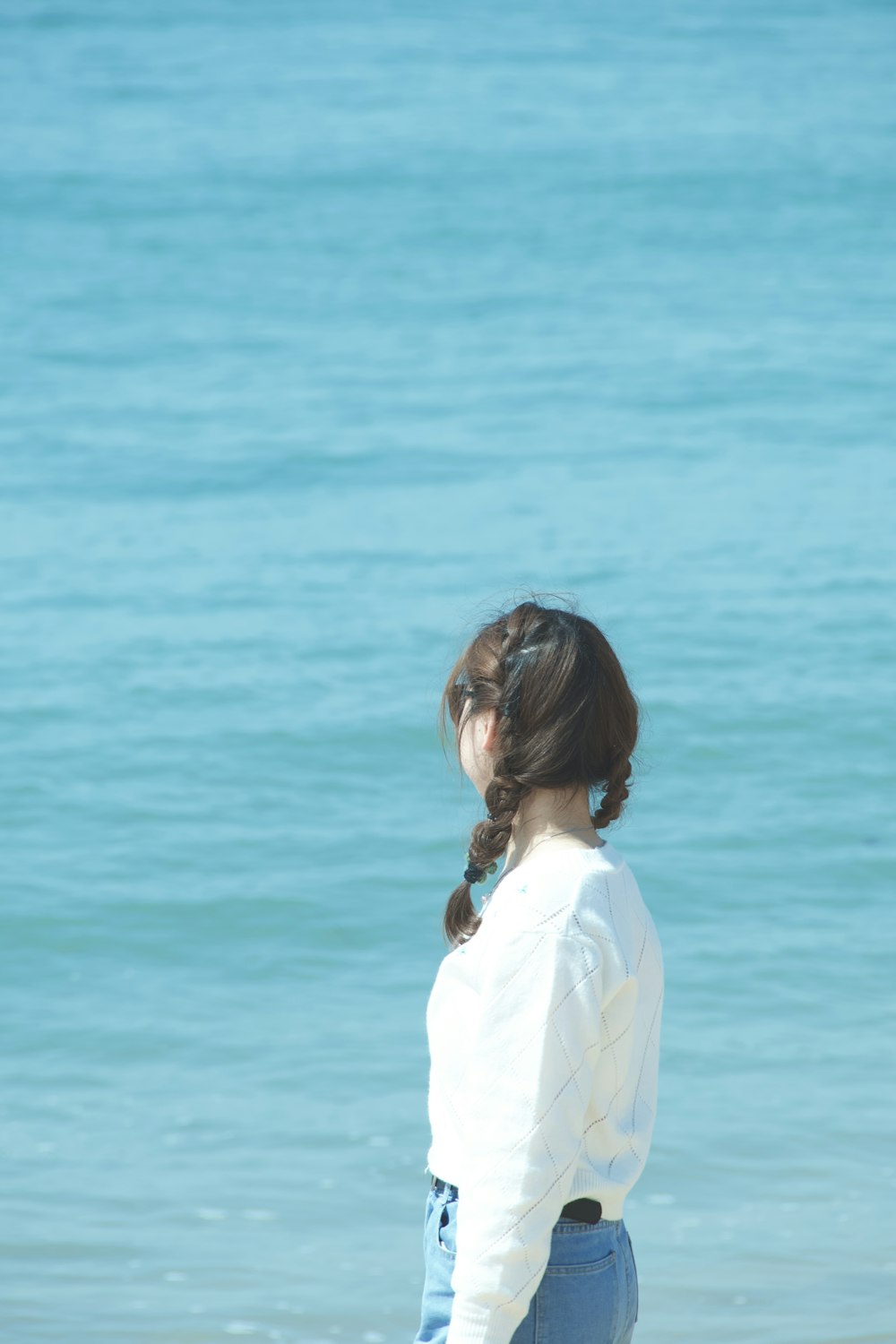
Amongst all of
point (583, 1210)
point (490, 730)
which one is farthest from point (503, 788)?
point (583, 1210)

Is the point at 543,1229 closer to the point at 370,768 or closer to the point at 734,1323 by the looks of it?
the point at 734,1323

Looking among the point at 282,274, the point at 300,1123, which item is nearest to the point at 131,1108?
the point at 300,1123

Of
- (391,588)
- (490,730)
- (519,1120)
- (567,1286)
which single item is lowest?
(567,1286)

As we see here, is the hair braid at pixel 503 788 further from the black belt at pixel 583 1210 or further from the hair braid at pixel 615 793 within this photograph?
the black belt at pixel 583 1210

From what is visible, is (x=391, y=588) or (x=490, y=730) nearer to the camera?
(x=490, y=730)

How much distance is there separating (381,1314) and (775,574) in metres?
9.65

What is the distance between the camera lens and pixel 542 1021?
1755mm

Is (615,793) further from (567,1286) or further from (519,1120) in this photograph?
(567,1286)

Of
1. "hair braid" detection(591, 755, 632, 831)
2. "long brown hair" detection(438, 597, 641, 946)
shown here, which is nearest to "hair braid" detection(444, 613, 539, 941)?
"long brown hair" detection(438, 597, 641, 946)

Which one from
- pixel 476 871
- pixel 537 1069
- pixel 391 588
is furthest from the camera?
pixel 391 588

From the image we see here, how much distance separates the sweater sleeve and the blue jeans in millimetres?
91

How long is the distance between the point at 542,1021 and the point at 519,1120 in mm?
99

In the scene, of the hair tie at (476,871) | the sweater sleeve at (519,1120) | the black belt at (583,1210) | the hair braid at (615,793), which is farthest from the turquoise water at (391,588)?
the black belt at (583,1210)

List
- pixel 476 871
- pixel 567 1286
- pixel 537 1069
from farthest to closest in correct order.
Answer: pixel 476 871, pixel 567 1286, pixel 537 1069
